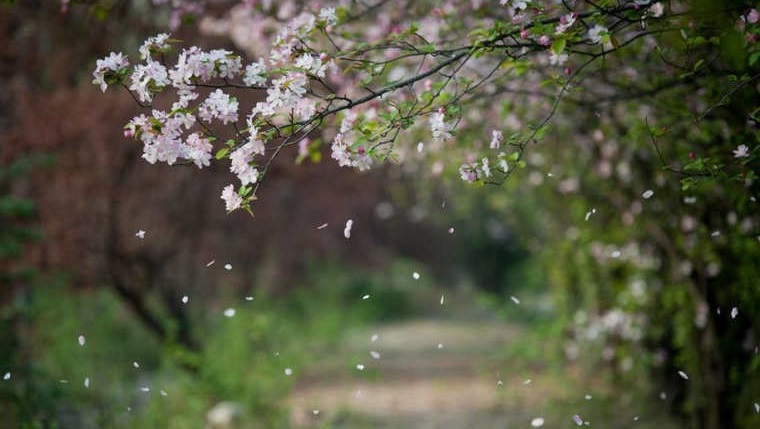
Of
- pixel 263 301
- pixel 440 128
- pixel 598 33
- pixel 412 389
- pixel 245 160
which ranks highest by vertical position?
pixel 263 301

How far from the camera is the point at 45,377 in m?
7.05

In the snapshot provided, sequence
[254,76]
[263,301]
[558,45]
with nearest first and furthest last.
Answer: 1. [558,45]
2. [254,76]
3. [263,301]

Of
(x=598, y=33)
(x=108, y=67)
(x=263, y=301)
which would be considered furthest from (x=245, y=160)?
(x=263, y=301)

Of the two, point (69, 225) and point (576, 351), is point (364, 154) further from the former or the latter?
point (576, 351)

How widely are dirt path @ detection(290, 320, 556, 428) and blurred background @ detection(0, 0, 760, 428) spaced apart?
0.19 feet

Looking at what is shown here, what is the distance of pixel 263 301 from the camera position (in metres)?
13.5

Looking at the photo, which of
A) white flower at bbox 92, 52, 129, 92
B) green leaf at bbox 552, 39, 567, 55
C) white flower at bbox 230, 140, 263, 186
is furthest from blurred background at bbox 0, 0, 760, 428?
green leaf at bbox 552, 39, 567, 55

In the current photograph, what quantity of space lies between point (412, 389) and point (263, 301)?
3.16 metres

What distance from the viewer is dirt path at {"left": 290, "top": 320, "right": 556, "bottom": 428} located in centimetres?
890

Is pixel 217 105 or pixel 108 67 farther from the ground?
pixel 108 67

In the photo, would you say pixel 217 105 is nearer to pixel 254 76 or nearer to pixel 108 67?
pixel 254 76

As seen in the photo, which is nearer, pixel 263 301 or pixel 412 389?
pixel 412 389

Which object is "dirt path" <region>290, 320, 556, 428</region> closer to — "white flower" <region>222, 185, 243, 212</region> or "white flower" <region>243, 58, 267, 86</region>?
"white flower" <region>222, 185, 243, 212</region>

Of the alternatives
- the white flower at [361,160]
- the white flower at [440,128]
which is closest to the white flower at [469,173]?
the white flower at [440,128]
